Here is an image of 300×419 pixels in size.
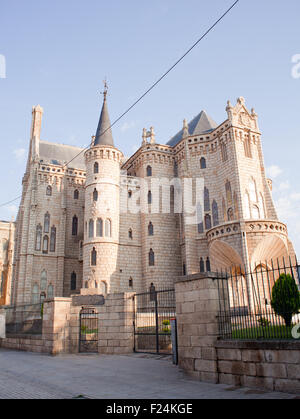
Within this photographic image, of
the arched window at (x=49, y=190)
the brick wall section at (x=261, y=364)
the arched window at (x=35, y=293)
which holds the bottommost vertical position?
the brick wall section at (x=261, y=364)

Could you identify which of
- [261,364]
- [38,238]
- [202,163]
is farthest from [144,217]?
[261,364]

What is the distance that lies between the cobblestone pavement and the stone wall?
0.33 meters

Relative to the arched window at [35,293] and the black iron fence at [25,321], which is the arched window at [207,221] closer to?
the black iron fence at [25,321]

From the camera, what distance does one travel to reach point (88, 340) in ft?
51.6

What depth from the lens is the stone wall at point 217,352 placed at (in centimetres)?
675

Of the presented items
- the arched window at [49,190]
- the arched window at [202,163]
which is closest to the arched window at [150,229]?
the arched window at [202,163]

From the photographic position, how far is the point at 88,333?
16.6 meters

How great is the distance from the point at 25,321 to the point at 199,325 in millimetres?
13271

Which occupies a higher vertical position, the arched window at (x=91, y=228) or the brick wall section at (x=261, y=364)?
the arched window at (x=91, y=228)

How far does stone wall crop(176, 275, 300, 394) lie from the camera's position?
22.1 ft

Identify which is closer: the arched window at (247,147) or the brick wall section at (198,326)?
the brick wall section at (198,326)

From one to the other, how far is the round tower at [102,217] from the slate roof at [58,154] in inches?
352

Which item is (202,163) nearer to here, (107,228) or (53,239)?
(107,228)

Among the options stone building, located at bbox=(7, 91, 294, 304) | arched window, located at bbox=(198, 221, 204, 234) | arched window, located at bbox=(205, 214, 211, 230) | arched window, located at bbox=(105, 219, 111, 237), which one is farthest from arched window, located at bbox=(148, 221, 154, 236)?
arched window, located at bbox=(205, 214, 211, 230)
